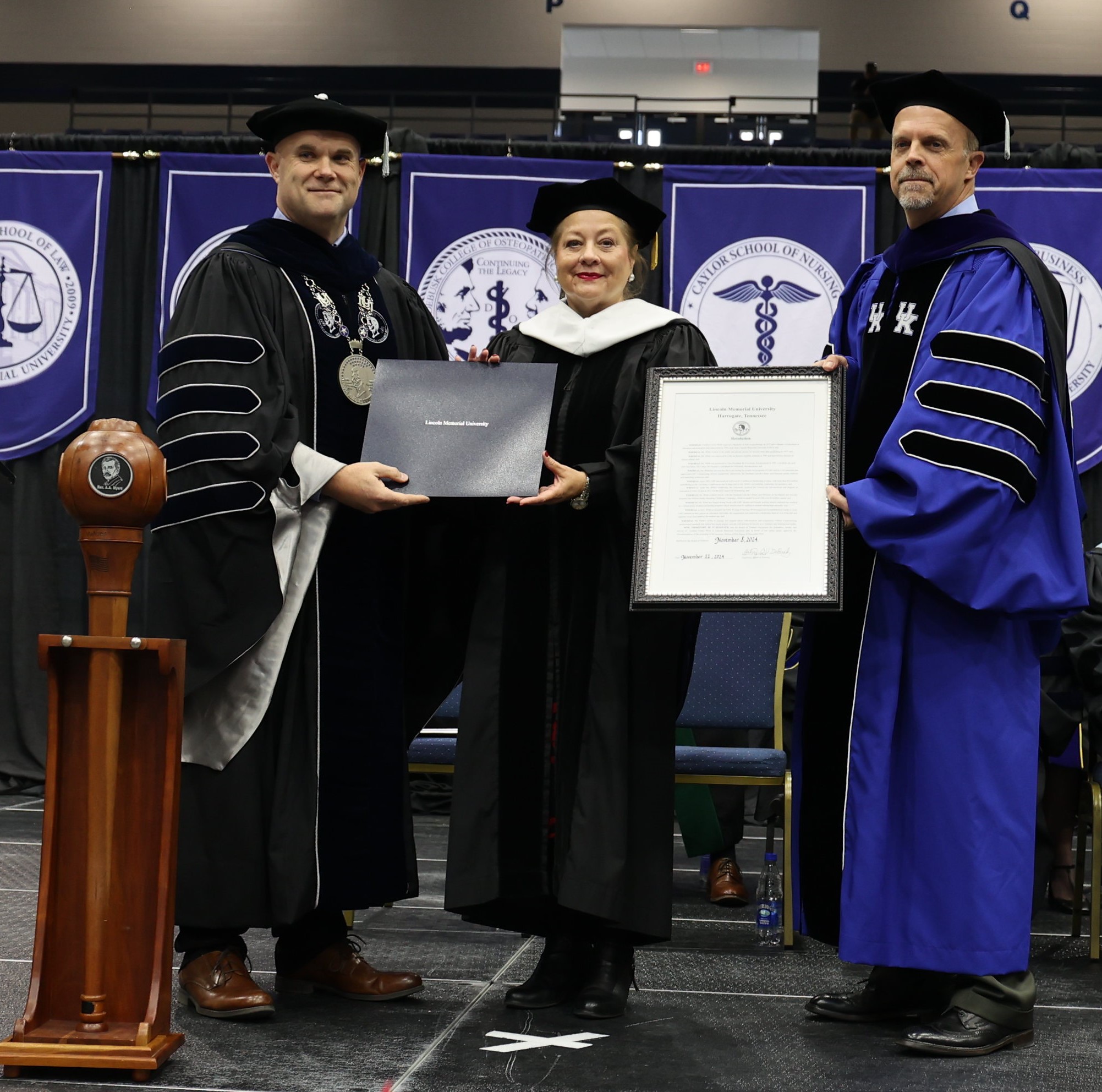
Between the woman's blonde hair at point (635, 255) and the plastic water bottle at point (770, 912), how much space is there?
1814 millimetres

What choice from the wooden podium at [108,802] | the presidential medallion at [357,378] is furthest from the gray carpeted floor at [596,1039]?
the presidential medallion at [357,378]

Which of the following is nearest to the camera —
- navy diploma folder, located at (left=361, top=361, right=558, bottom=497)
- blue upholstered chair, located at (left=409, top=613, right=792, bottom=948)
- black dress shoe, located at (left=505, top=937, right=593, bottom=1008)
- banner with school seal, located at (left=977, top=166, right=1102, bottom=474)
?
navy diploma folder, located at (left=361, top=361, right=558, bottom=497)

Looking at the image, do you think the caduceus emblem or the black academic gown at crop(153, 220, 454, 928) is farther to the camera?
the caduceus emblem

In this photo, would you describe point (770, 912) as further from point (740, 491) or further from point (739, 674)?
point (740, 491)

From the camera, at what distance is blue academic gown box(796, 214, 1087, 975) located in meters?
2.57

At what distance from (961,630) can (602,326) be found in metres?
1.00

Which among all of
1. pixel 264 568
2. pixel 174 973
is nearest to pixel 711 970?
pixel 174 973

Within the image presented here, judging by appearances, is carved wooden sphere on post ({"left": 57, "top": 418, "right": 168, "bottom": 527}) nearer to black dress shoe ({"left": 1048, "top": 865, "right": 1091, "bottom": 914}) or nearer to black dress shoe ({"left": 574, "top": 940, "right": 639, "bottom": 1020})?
black dress shoe ({"left": 574, "top": 940, "right": 639, "bottom": 1020})

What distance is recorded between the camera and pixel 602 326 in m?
2.94

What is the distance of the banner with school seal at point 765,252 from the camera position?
6582 millimetres

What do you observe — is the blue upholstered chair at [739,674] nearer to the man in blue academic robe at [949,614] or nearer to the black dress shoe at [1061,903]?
the black dress shoe at [1061,903]

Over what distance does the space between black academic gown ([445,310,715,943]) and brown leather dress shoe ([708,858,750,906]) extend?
1.67m

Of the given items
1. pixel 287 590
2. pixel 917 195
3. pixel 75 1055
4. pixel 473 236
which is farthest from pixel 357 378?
pixel 473 236

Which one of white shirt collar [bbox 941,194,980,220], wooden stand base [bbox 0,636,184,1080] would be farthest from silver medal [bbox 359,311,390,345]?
white shirt collar [bbox 941,194,980,220]
